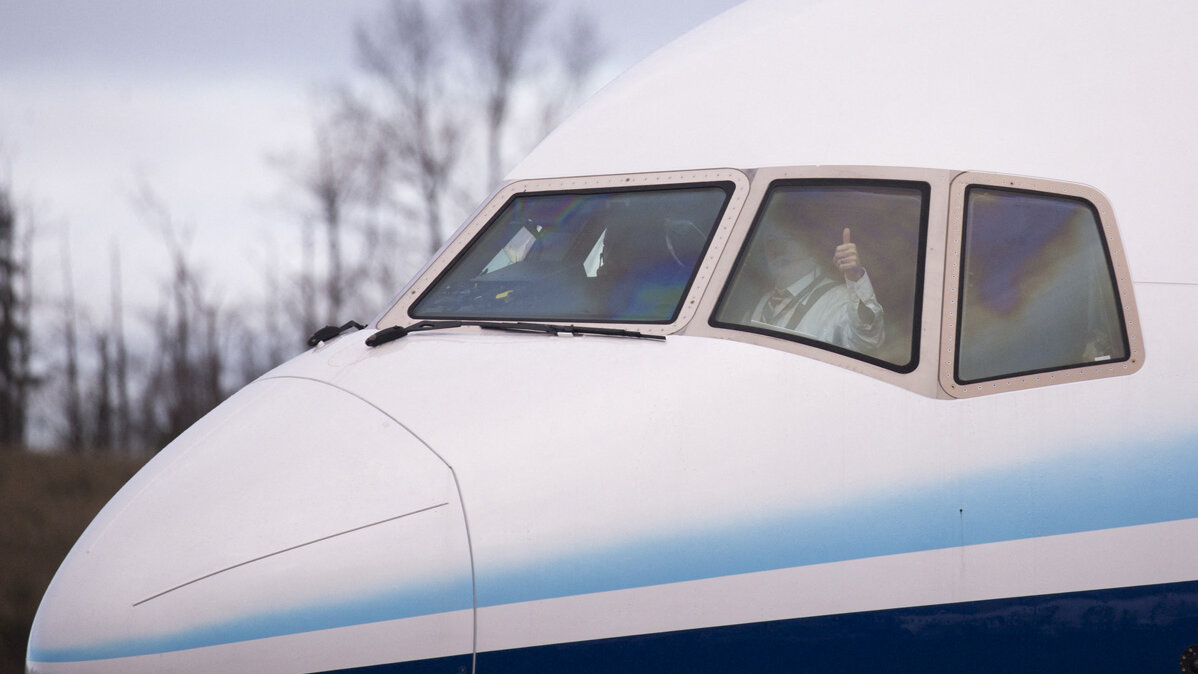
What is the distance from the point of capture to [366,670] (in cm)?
355

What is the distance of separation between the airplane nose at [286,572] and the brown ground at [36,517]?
11624 mm

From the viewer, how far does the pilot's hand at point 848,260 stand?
4.22m

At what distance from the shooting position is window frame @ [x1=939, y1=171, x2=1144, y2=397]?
13.0 ft

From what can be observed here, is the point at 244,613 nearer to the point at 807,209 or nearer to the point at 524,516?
the point at 524,516

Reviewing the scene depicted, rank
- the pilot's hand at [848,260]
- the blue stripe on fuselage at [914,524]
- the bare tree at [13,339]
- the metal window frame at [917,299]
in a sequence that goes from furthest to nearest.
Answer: the bare tree at [13,339]
the pilot's hand at [848,260]
the metal window frame at [917,299]
the blue stripe on fuselage at [914,524]

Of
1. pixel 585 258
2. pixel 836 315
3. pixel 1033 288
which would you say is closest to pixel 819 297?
pixel 836 315

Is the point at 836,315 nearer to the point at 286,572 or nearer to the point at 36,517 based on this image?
the point at 286,572

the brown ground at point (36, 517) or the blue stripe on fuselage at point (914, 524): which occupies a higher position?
the blue stripe on fuselage at point (914, 524)

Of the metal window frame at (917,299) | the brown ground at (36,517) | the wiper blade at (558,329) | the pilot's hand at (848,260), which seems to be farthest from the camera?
the brown ground at (36,517)

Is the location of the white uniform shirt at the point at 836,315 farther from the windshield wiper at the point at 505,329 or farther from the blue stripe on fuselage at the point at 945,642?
the blue stripe on fuselage at the point at 945,642

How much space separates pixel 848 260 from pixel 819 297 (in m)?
0.22

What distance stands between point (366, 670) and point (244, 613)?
0.45 m

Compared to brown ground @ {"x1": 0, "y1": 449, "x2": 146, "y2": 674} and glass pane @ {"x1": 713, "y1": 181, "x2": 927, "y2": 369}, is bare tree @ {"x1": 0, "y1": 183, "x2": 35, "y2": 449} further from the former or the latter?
glass pane @ {"x1": 713, "y1": 181, "x2": 927, "y2": 369}

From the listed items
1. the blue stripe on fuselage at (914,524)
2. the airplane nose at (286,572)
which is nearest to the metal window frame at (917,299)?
the blue stripe on fuselage at (914,524)
